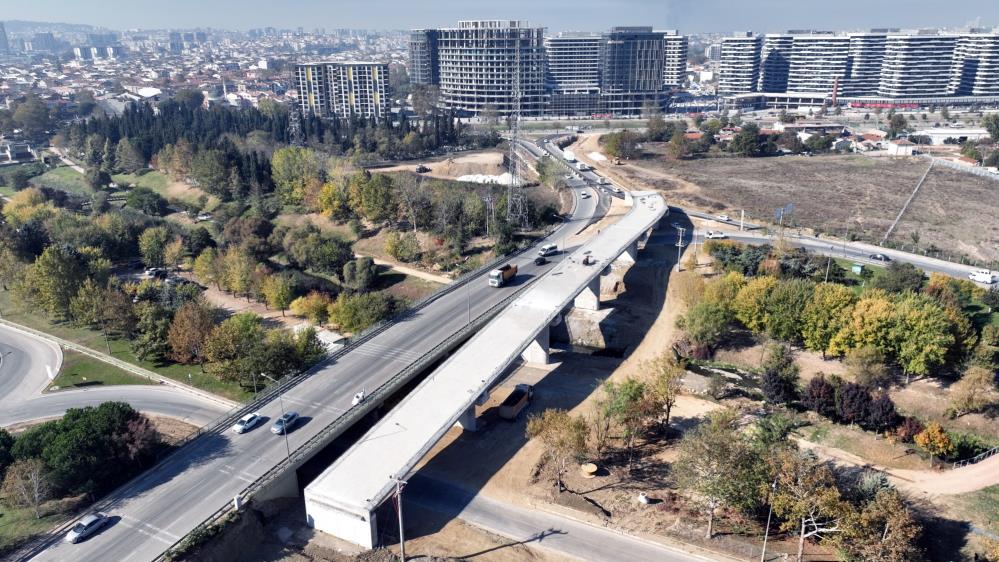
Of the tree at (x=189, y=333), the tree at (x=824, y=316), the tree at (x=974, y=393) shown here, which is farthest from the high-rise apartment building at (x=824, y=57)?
the tree at (x=189, y=333)

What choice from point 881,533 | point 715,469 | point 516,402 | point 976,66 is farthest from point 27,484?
point 976,66

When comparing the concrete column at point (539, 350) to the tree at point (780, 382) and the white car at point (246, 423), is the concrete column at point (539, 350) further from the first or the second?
the white car at point (246, 423)

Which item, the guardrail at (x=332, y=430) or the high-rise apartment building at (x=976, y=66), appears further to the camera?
the high-rise apartment building at (x=976, y=66)

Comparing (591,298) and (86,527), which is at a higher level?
(591,298)

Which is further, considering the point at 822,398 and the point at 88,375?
the point at 88,375

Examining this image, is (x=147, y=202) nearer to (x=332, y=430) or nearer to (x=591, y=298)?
(x=591, y=298)

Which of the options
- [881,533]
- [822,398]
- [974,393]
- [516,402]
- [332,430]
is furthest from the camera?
[516,402]

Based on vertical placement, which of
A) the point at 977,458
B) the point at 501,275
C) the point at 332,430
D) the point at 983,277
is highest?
the point at 501,275
